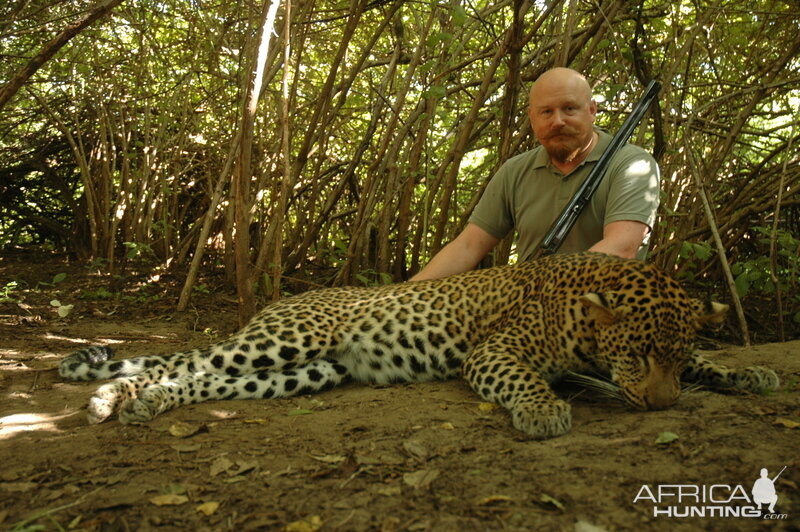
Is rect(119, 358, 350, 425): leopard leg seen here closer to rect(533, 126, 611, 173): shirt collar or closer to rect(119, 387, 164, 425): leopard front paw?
rect(119, 387, 164, 425): leopard front paw

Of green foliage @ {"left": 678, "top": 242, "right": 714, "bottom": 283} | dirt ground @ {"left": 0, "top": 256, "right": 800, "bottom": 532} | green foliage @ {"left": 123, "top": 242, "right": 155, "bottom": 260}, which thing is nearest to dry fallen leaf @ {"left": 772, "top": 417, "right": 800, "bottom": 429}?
dirt ground @ {"left": 0, "top": 256, "right": 800, "bottom": 532}

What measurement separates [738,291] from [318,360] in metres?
3.86

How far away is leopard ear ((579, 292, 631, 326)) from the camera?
391 cm

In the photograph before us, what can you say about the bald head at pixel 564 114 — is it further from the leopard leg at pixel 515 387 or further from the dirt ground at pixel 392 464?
the dirt ground at pixel 392 464

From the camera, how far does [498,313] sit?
198 inches

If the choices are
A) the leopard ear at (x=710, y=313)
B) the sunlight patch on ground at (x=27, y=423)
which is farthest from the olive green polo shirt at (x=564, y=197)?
the sunlight patch on ground at (x=27, y=423)

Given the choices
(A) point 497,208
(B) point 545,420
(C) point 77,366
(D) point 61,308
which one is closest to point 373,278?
(A) point 497,208

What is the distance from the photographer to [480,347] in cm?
477

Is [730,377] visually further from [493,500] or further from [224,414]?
[224,414]

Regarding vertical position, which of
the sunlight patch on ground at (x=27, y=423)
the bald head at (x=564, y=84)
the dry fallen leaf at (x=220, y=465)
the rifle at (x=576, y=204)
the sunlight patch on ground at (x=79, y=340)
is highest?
the bald head at (x=564, y=84)

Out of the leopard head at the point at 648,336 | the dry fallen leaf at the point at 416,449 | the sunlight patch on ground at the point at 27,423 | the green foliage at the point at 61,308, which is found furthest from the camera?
the green foliage at the point at 61,308

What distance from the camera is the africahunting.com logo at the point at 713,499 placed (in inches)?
99.0

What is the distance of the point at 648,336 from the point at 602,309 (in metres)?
0.29

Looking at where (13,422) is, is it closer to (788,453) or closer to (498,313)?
(498,313)
